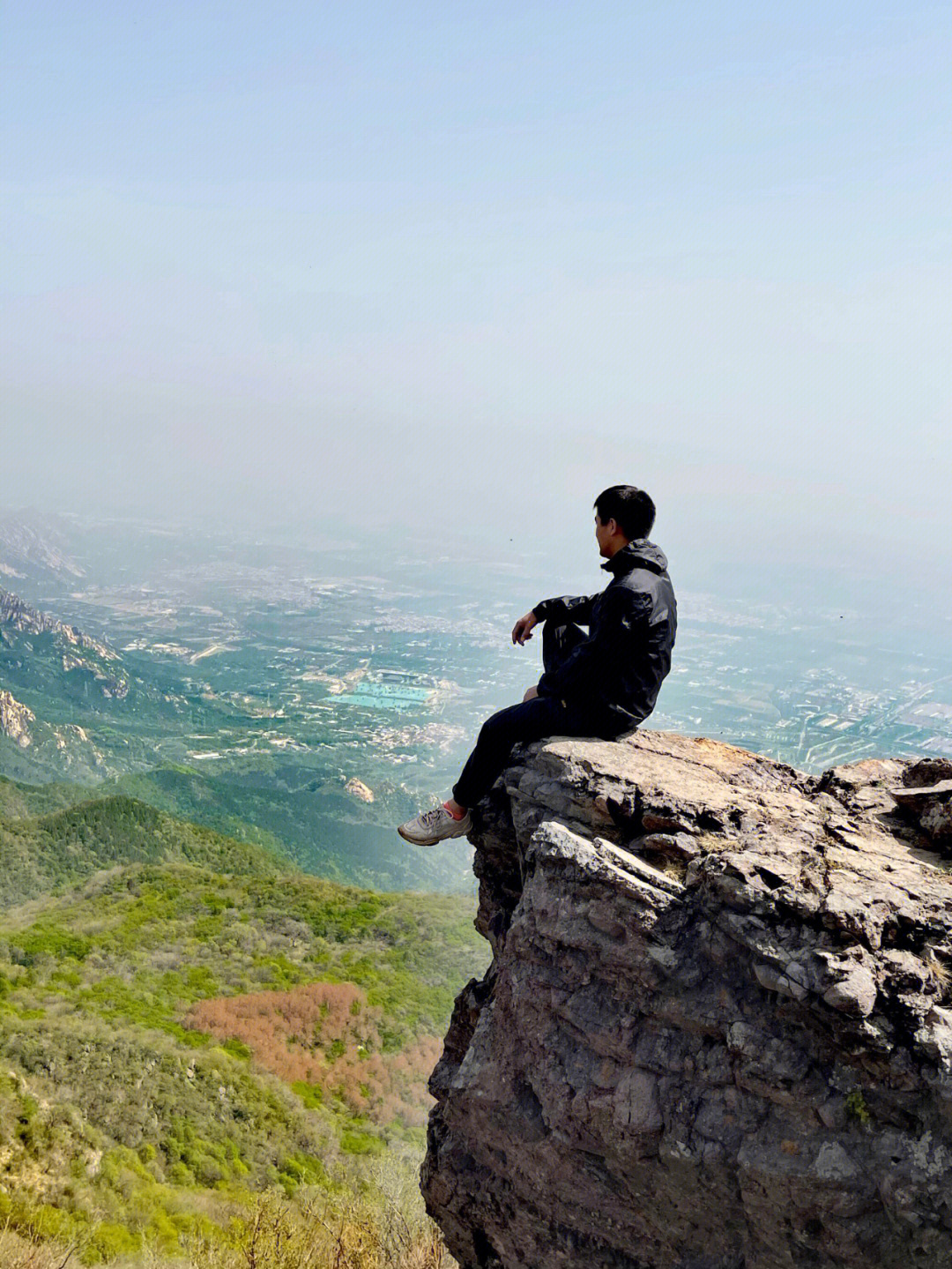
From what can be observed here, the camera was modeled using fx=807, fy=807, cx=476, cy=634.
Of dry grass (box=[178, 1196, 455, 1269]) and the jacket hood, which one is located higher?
the jacket hood

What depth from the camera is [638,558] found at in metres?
6.43

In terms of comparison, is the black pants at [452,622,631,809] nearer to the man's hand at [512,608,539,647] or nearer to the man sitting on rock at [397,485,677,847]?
the man sitting on rock at [397,485,677,847]

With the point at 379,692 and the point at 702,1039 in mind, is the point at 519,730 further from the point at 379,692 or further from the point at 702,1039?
the point at 379,692

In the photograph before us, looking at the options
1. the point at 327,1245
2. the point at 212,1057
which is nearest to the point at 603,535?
the point at 327,1245

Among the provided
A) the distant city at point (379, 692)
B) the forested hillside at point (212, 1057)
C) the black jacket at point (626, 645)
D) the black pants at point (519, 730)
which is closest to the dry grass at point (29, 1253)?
the forested hillside at point (212, 1057)

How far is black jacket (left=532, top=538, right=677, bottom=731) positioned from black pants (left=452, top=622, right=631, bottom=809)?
0.08m

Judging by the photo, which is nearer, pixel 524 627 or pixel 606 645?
pixel 606 645

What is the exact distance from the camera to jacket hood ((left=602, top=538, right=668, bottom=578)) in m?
6.45

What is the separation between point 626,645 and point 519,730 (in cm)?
114

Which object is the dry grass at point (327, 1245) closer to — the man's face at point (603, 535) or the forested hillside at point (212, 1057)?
the forested hillside at point (212, 1057)

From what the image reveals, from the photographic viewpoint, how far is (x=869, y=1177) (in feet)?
13.9

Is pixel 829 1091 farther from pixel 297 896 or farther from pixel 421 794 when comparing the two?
pixel 421 794

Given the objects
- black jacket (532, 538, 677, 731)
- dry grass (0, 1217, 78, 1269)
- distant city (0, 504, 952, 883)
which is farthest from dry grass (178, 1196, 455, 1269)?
distant city (0, 504, 952, 883)

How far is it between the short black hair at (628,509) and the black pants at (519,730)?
4.96ft
